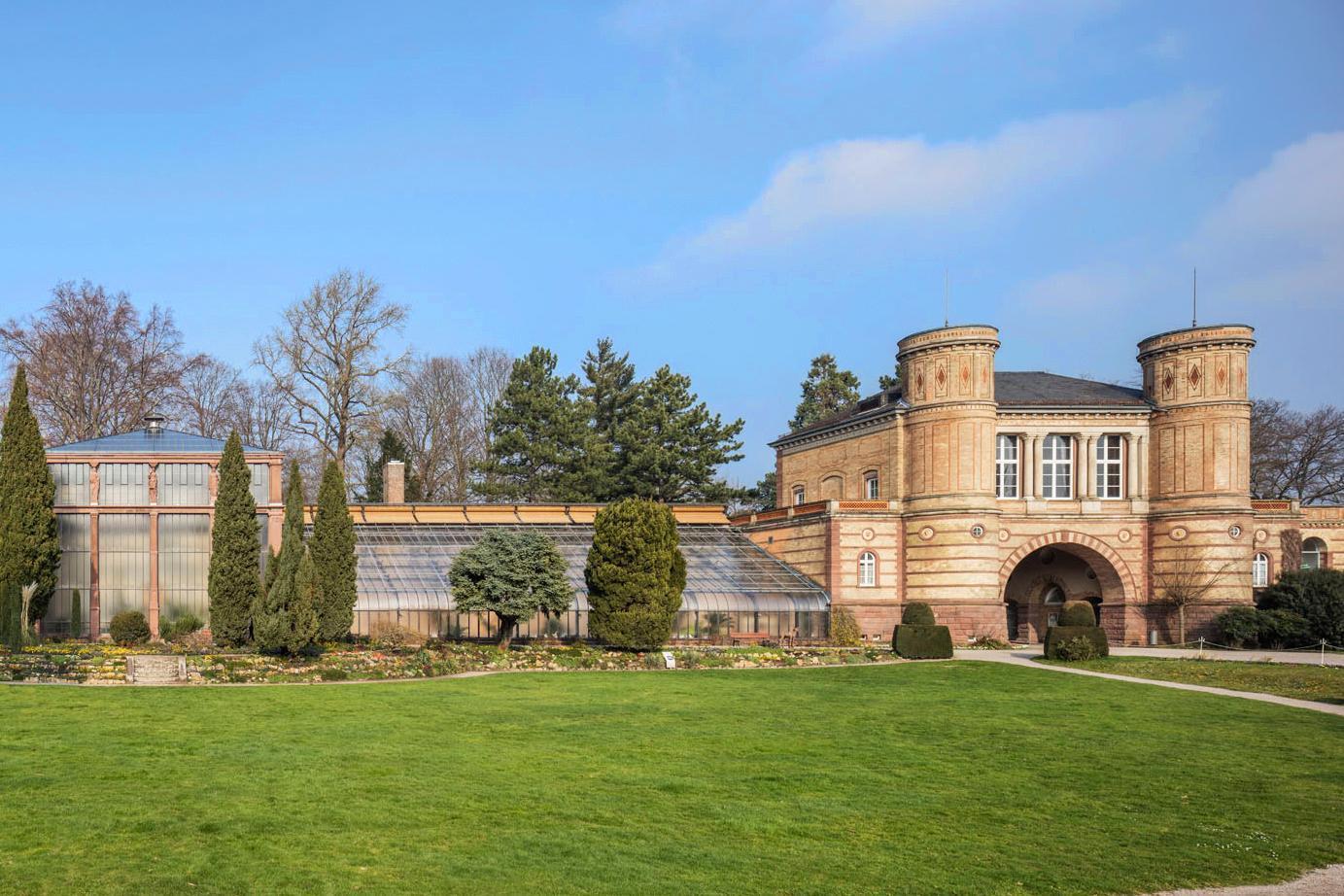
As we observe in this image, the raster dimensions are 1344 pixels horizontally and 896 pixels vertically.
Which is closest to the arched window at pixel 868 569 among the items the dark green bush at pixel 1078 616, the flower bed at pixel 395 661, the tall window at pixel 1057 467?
the flower bed at pixel 395 661

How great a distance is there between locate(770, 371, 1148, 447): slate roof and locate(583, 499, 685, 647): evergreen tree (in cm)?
1611

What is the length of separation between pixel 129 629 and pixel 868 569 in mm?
29395

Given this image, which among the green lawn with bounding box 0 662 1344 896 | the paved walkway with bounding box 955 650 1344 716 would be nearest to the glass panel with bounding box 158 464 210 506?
the green lawn with bounding box 0 662 1344 896

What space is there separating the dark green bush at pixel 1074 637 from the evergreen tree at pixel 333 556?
24.0 m

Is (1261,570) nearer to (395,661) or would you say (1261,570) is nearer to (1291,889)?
(395,661)

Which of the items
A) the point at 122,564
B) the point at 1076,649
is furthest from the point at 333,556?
the point at 1076,649

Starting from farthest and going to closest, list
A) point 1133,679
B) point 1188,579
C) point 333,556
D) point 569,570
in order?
point 1188,579, point 569,570, point 333,556, point 1133,679

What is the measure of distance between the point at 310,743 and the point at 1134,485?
4150 cm

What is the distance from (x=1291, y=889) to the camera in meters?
11.4

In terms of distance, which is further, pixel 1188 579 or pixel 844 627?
pixel 1188 579

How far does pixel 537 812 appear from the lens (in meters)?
13.8

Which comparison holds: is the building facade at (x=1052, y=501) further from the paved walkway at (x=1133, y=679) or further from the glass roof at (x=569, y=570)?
the paved walkway at (x=1133, y=679)

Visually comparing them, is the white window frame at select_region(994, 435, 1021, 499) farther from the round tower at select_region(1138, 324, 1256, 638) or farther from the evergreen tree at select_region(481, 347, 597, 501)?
the evergreen tree at select_region(481, 347, 597, 501)

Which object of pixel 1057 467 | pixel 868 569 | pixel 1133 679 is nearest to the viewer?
pixel 1133 679
